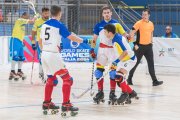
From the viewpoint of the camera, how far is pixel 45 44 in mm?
8758

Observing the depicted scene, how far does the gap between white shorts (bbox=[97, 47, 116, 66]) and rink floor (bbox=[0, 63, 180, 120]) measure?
0.83 metres

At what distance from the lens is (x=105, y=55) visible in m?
10.2

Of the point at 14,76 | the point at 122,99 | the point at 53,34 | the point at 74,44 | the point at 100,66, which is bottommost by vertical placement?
the point at 122,99

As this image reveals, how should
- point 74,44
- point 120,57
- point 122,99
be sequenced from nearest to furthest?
1. point 120,57
2. point 122,99
3. point 74,44

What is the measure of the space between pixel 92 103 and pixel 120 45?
4.43ft

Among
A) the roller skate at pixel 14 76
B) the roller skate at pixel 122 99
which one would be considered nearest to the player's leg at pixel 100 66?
the roller skate at pixel 122 99

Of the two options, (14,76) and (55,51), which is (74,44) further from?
(55,51)

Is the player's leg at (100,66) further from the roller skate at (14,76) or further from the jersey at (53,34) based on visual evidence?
the roller skate at (14,76)

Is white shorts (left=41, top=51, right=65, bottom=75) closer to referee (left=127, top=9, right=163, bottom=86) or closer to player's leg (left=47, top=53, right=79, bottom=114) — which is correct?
player's leg (left=47, top=53, right=79, bottom=114)

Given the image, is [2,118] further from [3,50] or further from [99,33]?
[3,50]

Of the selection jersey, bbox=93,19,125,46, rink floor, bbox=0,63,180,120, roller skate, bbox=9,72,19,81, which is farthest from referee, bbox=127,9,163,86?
jersey, bbox=93,19,125,46

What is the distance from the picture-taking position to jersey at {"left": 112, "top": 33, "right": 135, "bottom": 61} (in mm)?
9828

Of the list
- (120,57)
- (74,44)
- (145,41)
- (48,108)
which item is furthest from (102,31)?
(74,44)

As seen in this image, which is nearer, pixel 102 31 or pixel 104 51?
pixel 104 51
